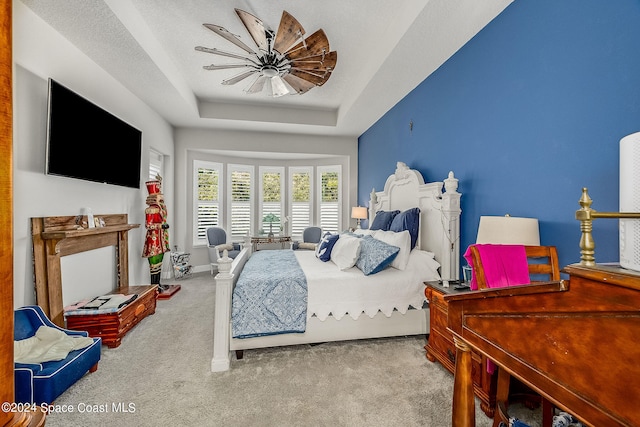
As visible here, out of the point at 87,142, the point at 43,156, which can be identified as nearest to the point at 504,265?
the point at 43,156

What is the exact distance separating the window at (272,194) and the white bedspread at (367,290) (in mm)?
3755

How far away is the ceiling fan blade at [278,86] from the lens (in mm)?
2973

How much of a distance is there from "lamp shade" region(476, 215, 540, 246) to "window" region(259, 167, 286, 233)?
4906 millimetres

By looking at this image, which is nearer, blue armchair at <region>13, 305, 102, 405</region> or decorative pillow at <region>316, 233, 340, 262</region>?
blue armchair at <region>13, 305, 102, 405</region>

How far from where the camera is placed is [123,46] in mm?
2602

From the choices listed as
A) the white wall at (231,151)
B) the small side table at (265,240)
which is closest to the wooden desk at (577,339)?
the small side table at (265,240)

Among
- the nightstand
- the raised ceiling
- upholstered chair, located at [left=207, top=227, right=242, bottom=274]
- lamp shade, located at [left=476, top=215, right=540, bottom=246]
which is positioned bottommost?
the nightstand

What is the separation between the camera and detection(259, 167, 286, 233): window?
20.6 feet

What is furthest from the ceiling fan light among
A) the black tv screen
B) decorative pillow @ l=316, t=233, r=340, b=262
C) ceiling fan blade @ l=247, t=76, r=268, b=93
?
decorative pillow @ l=316, t=233, r=340, b=262

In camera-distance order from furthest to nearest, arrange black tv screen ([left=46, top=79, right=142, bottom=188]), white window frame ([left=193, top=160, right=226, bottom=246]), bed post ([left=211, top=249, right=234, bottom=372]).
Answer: white window frame ([left=193, top=160, right=226, bottom=246]) → black tv screen ([left=46, top=79, right=142, bottom=188]) → bed post ([left=211, top=249, right=234, bottom=372])

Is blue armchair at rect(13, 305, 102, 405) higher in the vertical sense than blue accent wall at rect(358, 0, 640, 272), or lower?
lower

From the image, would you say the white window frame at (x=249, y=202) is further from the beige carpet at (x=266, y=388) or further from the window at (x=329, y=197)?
the beige carpet at (x=266, y=388)

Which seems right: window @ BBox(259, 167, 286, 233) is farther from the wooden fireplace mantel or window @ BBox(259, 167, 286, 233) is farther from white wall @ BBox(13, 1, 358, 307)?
the wooden fireplace mantel

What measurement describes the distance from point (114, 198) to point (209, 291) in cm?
189
